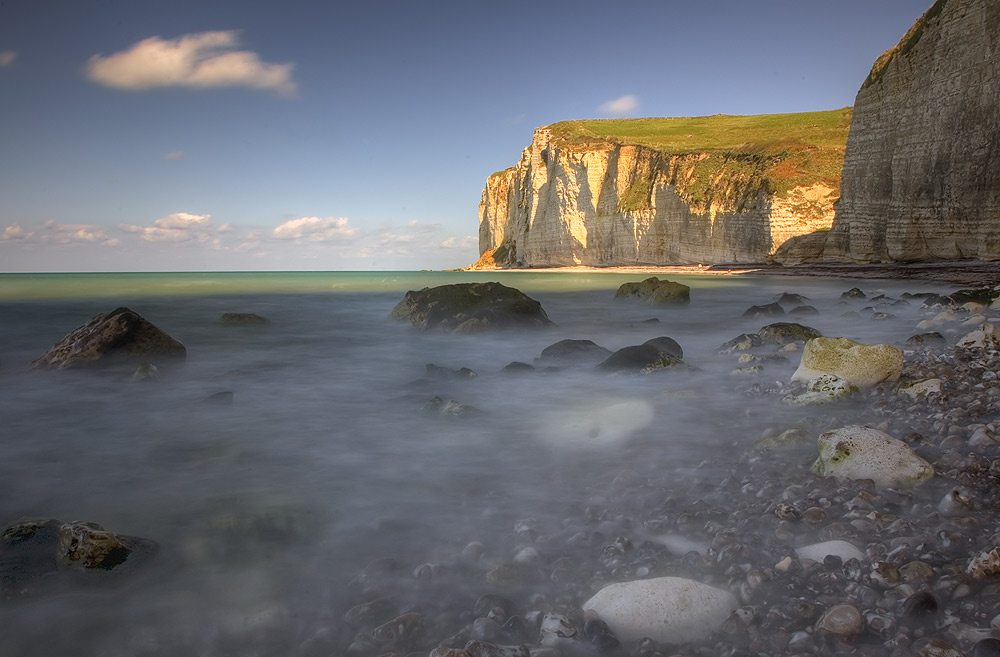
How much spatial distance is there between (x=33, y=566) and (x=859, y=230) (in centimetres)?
3197

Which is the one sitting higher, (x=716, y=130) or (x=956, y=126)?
(x=716, y=130)

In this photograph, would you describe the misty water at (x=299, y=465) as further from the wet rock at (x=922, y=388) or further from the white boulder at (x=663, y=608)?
the wet rock at (x=922, y=388)

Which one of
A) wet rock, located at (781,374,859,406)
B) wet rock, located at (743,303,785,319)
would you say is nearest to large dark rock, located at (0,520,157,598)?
wet rock, located at (781,374,859,406)

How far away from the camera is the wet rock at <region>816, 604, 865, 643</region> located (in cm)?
165

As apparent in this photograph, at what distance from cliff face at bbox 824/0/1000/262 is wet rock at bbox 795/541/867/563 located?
2228 cm

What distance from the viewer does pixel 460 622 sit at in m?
1.89

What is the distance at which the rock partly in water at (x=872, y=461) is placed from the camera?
261 cm

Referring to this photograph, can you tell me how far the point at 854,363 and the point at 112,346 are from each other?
765 cm

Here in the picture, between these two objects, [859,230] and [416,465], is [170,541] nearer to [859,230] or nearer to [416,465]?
[416,465]

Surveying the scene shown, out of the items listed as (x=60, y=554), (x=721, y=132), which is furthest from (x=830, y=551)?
(x=721, y=132)

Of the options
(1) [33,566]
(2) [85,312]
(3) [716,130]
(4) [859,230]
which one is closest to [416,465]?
(1) [33,566]

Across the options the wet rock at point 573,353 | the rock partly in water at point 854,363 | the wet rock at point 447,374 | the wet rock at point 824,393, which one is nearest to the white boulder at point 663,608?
the wet rock at point 824,393

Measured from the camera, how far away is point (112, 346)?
6.70m

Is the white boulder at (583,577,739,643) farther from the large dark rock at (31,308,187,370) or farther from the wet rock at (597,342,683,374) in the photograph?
→ the large dark rock at (31,308,187,370)
